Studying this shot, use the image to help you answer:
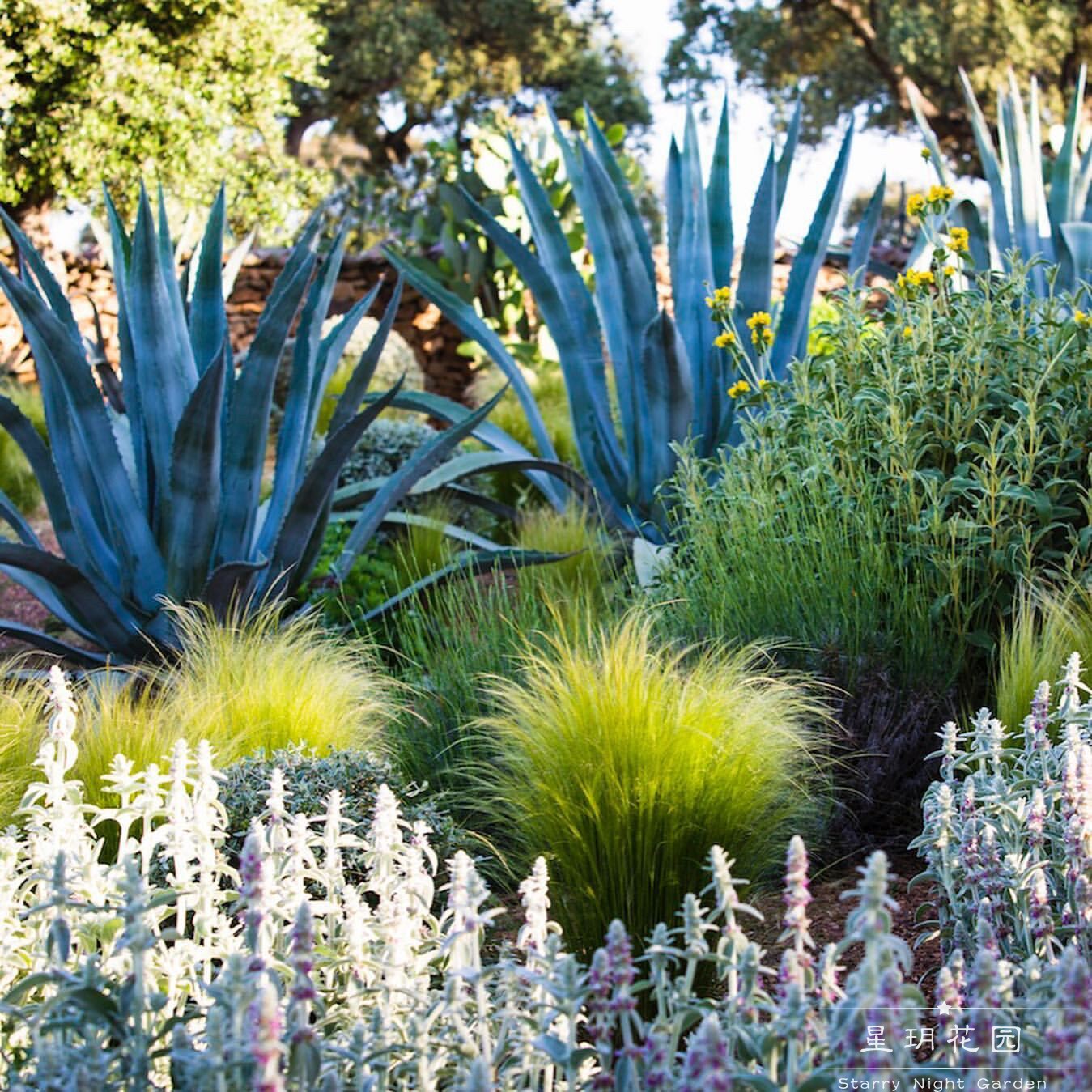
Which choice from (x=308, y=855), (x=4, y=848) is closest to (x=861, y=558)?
(x=308, y=855)

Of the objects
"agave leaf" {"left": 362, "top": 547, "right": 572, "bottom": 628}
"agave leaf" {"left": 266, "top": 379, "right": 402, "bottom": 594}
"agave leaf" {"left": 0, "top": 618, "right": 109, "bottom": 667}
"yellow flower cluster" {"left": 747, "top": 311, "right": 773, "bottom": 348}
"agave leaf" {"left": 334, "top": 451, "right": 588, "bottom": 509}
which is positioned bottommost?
"agave leaf" {"left": 0, "top": 618, "right": 109, "bottom": 667}

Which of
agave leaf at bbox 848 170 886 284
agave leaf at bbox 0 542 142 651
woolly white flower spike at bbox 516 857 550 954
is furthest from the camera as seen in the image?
agave leaf at bbox 848 170 886 284

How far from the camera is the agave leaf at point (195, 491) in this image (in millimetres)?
3602

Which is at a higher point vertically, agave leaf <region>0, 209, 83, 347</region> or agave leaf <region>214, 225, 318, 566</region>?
agave leaf <region>0, 209, 83, 347</region>

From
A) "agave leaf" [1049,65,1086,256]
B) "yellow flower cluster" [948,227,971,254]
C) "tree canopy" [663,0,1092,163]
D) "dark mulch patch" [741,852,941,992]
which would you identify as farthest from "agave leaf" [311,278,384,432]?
"tree canopy" [663,0,1092,163]

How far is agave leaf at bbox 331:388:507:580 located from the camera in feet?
13.6

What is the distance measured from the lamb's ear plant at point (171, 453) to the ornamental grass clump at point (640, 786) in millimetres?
1438

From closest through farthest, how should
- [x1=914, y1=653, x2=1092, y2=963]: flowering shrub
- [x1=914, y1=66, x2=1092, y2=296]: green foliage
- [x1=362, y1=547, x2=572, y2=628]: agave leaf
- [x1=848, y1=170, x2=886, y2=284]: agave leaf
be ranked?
[x1=914, y1=653, x2=1092, y2=963]: flowering shrub < [x1=362, y1=547, x2=572, y2=628]: agave leaf < [x1=848, y1=170, x2=886, y2=284]: agave leaf < [x1=914, y1=66, x2=1092, y2=296]: green foliage

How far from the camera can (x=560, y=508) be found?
551 cm

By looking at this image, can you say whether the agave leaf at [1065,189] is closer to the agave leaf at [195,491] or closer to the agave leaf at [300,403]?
the agave leaf at [300,403]

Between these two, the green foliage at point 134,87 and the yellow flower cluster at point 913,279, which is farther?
the green foliage at point 134,87

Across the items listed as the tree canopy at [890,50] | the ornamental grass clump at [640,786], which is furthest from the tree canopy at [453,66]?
the ornamental grass clump at [640,786]

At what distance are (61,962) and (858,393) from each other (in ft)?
8.78

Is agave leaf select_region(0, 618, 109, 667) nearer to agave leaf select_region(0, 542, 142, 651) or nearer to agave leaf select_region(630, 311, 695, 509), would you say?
agave leaf select_region(0, 542, 142, 651)
